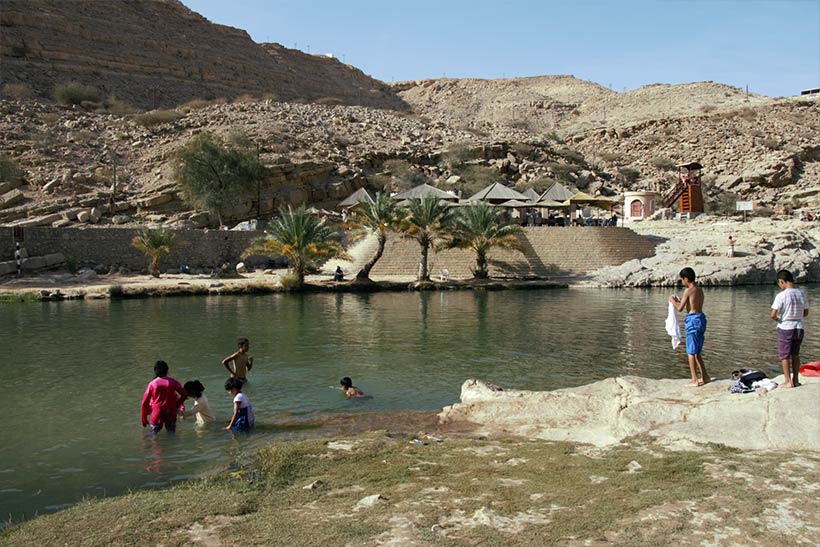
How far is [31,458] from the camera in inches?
323

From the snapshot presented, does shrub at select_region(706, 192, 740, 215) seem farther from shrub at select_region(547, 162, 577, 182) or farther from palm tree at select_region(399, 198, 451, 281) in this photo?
palm tree at select_region(399, 198, 451, 281)

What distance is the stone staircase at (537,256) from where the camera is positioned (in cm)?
3519

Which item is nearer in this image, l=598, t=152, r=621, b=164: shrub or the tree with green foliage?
the tree with green foliage

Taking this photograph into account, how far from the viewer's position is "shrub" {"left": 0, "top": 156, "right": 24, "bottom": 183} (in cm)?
3962

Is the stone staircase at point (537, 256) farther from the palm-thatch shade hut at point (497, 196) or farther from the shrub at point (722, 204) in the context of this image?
the shrub at point (722, 204)

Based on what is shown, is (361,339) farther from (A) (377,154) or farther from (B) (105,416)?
(A) (377,154)

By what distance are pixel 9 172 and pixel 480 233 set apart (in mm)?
29184

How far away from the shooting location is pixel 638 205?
47188 millimetres

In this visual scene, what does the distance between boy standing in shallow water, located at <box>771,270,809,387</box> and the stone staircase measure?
26.6 m

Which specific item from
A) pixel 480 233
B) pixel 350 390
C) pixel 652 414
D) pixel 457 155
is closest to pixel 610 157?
pixel 457 155

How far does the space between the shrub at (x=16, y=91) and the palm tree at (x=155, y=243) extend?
3706cm

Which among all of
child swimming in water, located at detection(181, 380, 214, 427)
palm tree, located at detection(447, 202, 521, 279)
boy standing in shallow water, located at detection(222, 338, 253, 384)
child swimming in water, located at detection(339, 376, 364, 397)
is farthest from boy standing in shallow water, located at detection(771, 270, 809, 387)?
palm tree, located at detection(447, 202, 521, 279)

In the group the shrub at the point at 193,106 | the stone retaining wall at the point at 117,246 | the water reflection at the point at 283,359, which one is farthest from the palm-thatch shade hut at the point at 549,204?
the shrub at the point at 193,106

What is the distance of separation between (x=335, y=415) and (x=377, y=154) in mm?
46732
